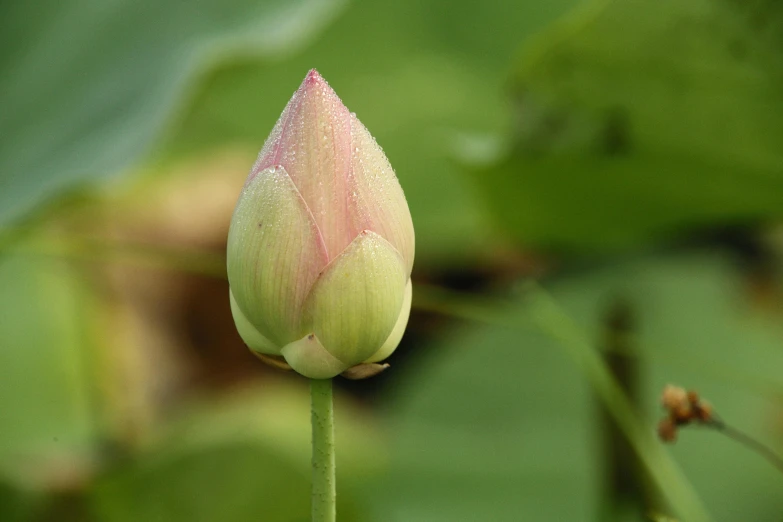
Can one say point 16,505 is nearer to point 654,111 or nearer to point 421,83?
point 654,111

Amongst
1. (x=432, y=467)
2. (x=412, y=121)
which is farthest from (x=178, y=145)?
(x=432, y=467)

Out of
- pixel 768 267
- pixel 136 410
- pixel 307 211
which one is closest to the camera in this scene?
A: pixel 307 211

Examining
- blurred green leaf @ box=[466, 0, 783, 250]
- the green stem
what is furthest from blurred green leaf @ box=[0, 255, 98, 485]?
the green stem

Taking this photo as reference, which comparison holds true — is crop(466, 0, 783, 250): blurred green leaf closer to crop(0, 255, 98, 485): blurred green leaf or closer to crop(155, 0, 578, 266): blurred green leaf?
crop(155, 0, 578, 266): blurred green leaf

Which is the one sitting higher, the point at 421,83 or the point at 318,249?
the point at 421,83

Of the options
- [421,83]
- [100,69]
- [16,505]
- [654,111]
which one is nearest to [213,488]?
[16,505]

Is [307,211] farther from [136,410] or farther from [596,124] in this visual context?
[136,410]
